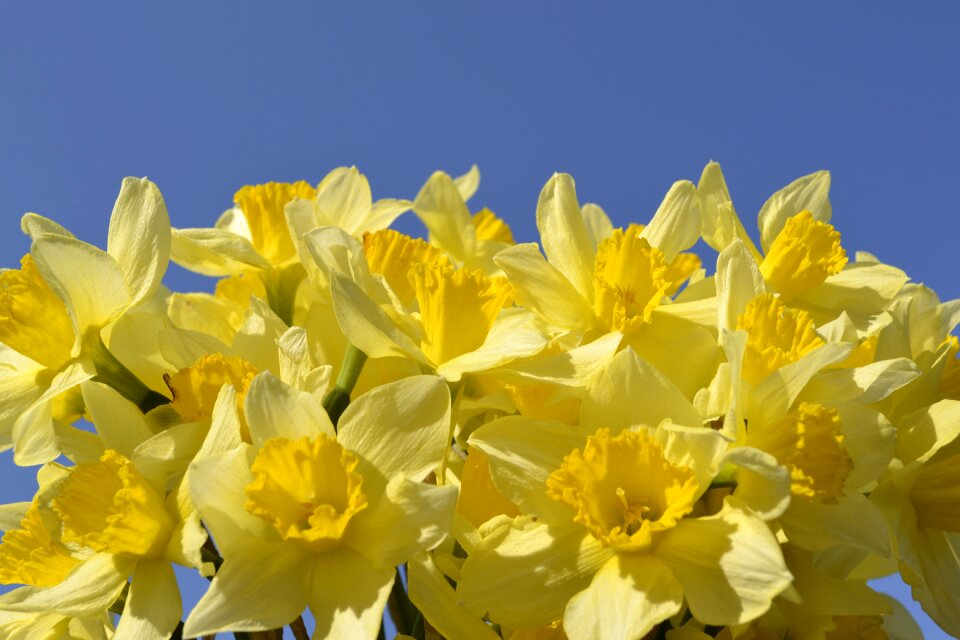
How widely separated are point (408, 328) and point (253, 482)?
37 cm

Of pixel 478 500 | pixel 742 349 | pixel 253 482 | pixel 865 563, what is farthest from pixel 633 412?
pixel 865 563

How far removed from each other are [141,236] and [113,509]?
52 cm

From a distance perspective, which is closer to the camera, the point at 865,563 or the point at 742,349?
the point at 742,349

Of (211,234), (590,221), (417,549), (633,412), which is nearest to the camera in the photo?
(417,549)

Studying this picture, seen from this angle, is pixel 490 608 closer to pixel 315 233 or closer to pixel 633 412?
pixel 633 412

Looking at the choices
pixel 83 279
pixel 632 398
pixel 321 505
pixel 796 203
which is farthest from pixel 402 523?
pixel 796 203

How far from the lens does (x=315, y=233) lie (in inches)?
54.9

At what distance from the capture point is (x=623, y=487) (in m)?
1.24

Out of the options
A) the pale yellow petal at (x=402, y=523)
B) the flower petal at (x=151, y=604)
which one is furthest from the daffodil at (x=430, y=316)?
the flower petal at (x=151, y=604)

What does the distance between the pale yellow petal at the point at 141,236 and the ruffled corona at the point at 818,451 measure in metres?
1.10

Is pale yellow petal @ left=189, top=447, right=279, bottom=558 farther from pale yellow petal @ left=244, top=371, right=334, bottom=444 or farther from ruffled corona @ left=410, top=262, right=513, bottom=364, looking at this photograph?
ruffled corona @ left=410, top=262, right=513, bottom=364

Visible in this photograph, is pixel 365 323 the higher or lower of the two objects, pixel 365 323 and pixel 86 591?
the higher

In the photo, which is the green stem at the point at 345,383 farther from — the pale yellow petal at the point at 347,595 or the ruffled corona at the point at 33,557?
the ruffled corona at the point at 33,557

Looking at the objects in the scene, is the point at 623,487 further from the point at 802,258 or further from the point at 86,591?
the point at 86,591
